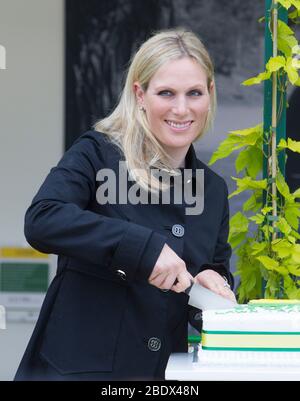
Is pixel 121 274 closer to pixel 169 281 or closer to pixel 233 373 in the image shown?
pixel 169 281

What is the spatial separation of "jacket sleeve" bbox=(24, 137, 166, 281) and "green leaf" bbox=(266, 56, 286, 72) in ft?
2.16

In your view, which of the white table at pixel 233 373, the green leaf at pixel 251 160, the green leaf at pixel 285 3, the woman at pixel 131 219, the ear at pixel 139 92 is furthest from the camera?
the green leaf at pixel 251 160

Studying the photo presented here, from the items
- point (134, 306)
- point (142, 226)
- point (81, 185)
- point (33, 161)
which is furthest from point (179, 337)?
point (33, 161)

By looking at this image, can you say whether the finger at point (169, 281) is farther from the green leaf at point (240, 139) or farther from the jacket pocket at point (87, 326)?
the green leaf at point (240, 139)

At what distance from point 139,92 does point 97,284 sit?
452mm

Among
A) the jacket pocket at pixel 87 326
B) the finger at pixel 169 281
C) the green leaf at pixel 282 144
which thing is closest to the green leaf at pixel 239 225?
the green leaf at pixel 282 144

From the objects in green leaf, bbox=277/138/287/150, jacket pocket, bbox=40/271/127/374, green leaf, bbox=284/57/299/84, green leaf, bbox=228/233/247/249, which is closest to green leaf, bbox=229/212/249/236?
green leaf, bbox=228/233/247/249

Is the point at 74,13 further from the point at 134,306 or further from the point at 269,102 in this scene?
the point at 134,306

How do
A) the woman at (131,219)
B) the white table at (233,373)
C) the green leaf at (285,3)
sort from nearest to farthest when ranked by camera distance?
the white table at (233,373) < the woman at (131,219) < the green leaf at (285,3)

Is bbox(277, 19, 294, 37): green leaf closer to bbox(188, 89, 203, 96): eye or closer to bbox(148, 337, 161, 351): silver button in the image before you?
bbox(188, 89, 203, 96): eye

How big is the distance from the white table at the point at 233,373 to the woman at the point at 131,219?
0.25 meters

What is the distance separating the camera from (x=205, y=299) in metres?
1.89

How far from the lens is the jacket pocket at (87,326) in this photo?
1.97 metres
